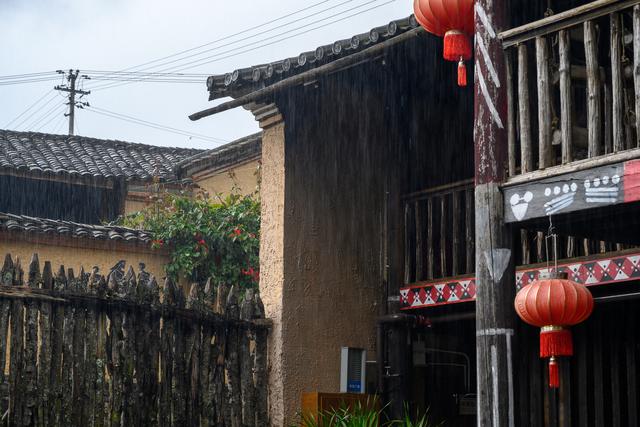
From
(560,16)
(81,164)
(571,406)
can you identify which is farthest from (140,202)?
(560,16)

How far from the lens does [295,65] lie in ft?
34.7

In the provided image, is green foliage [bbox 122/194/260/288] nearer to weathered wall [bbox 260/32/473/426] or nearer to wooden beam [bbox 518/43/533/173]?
weathered wall [bbox 260/32/473/426]

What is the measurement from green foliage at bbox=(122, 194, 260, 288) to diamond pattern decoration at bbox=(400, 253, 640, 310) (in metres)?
3.13

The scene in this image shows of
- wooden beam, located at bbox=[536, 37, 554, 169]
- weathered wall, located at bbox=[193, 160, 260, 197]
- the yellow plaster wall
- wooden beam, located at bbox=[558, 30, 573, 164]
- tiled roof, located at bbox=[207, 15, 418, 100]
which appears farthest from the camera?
the yellow plaster wall

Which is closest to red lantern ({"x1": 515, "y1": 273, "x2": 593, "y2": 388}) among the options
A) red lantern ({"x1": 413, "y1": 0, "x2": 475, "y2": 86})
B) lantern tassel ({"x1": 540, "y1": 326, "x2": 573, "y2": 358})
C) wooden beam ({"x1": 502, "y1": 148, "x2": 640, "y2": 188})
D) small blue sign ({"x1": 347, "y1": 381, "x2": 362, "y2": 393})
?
lantern tassel ({"x1": 540, "y1": 326, "x2": 573, "y2": 358})

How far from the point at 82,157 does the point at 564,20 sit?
14425mm

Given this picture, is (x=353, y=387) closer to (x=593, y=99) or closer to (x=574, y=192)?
(x=574, y=192)

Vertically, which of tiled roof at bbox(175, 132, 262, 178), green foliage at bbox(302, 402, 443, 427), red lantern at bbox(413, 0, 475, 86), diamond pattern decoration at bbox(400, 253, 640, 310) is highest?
tiled roof at bbox(175, 132, 262, 178)

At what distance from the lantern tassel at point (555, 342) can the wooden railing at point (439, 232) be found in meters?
2.81

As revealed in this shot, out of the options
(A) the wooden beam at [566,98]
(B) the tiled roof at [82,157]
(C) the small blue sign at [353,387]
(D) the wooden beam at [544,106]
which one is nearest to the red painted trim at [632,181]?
(A) the wooden beam at [566,98]

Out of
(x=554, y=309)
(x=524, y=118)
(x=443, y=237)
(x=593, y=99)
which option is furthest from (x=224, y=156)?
(x=593, y=99)

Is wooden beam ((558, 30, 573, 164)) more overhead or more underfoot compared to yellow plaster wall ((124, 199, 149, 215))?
more underfoot

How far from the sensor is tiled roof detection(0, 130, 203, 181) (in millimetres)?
19266

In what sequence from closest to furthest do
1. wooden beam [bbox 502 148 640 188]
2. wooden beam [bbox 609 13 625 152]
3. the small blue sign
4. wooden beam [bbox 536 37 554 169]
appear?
wooden beam [bbox 502 148 640 188] → wooden beam [bbox 609 13 625 152] → wooden beam [bbox 536 37 554 169] → the small blue sign
